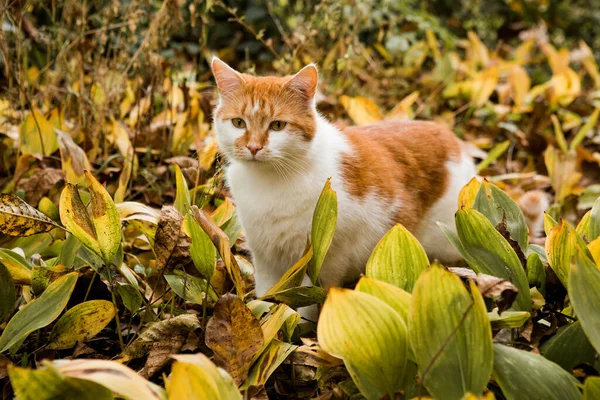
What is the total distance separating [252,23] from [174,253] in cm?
344

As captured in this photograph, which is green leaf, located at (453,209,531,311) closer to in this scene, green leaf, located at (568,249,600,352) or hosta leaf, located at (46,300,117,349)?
green leaf, located at (568,249,600,352)

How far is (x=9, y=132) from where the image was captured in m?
3.21

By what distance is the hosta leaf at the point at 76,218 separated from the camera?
5.97 ft

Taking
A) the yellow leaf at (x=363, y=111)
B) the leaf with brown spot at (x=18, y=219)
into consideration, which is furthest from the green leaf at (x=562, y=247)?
the yellow leaf at (x=363, y=111)

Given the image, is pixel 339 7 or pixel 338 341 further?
pixel 339 7

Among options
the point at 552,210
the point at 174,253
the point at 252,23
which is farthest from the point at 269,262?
the point at 252,23

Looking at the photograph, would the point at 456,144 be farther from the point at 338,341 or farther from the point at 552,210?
the point at 338,341

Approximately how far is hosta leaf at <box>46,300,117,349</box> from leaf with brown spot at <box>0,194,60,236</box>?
25 centimetres

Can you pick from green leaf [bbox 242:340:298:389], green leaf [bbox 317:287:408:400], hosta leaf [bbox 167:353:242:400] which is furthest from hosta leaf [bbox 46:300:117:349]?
green leaf [bbox 317:287:408:400]

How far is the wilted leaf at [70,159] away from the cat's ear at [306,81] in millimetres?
977

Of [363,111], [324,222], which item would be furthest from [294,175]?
[363,111]

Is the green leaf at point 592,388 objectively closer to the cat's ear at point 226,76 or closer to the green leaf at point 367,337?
the green leaf at point 367,337

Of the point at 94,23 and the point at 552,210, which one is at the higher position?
the point at 94,23

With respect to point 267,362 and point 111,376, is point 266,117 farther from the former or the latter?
point 111,376
